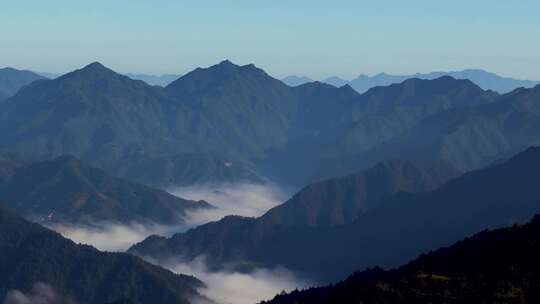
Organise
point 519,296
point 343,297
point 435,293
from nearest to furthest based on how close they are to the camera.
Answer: point 519,296 → point 435,293 → point 343,297

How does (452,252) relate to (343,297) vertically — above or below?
above

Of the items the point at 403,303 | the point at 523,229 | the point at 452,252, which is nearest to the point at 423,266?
the point at 452,252

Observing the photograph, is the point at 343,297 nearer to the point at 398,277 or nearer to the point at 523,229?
the point at 398,277

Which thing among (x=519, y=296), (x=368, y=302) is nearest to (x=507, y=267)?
(x=519, y=296)

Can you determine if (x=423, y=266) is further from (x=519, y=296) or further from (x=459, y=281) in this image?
(x=519, y=296)

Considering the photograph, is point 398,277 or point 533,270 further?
point 398,277

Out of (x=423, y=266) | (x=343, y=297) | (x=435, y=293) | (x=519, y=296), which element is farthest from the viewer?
(x=423, y=266)
